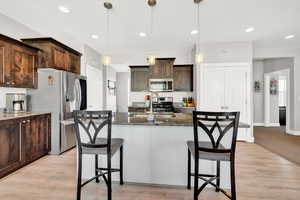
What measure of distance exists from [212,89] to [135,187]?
140 inches

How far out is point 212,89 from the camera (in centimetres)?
483

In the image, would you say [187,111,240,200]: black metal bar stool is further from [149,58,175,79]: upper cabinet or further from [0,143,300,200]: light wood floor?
[149,58,175,79]: upper cabinet

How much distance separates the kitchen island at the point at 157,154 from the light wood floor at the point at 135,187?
0.15 metres

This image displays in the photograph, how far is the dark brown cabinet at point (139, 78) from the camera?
580 centimetres

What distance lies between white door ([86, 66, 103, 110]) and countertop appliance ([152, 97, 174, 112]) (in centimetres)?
186

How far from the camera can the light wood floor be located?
2.08m

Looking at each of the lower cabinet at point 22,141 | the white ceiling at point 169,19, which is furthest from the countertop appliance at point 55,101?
the white ceiling at point 169,19

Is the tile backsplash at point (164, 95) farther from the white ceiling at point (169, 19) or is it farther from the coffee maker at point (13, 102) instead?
the coffee maker at point (13, 102)

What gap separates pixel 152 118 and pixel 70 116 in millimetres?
2350

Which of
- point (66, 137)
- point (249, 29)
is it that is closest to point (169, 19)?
point (249, 29)

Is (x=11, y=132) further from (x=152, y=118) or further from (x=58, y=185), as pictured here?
(x=152, y=118)

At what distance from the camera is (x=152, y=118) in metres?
2.38

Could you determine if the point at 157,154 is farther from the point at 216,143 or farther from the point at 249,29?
the point at 249,29

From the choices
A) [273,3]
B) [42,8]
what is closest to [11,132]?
[42,8]
